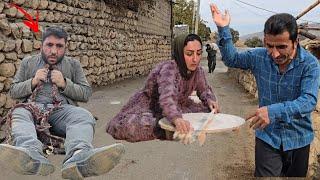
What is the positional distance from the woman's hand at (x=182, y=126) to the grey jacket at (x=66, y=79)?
3.34ft

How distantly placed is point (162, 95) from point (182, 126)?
29cm

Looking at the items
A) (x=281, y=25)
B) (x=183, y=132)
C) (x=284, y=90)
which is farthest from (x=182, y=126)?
(x=281, y=25)

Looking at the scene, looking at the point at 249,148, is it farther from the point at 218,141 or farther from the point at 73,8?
the point at 73,8

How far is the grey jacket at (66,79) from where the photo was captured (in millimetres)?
3303

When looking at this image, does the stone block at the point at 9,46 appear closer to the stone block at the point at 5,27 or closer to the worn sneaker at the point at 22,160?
the stone block at the point at 5,27

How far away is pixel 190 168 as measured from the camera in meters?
5.58

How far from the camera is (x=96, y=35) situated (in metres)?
12.2

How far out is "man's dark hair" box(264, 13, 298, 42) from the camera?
272cm

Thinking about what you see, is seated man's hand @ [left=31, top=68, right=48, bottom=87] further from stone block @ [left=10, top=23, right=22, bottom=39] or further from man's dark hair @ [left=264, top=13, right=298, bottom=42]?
stone block @ [left=10, top=23, right=22, bottom=39]

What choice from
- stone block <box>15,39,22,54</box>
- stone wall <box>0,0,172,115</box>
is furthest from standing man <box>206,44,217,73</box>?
stone block <box>15,39,22,54</box>

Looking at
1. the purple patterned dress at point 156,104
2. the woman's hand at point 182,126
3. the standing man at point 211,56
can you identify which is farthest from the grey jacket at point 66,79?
the standing man at point 211,56

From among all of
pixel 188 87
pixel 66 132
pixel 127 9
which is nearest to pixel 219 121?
pixel 188 87

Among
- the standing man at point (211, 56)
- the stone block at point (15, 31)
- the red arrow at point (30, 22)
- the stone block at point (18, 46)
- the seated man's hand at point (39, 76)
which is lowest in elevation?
the standing man at point (211, 56)

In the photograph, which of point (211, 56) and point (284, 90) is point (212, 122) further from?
point (211, 56)
